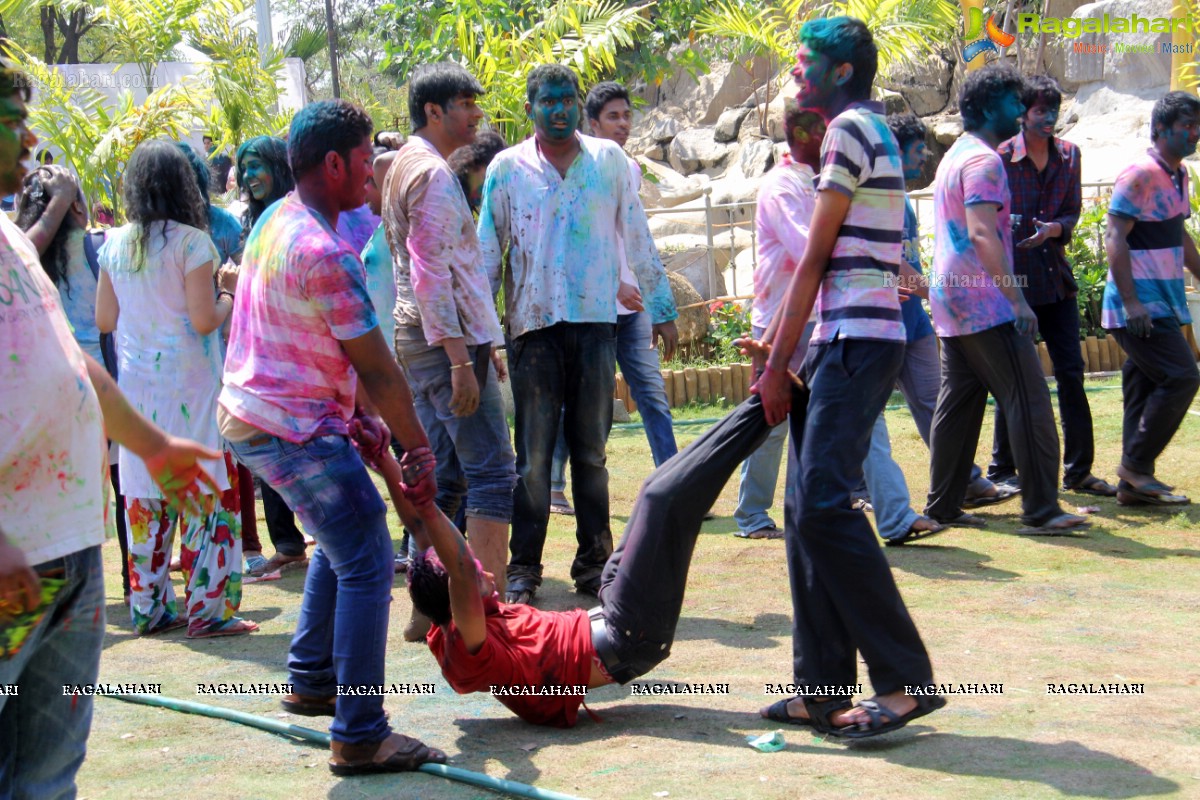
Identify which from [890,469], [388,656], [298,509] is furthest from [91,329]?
[890,469]

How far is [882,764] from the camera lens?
350 centimetres

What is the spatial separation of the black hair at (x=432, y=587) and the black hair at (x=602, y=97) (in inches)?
157

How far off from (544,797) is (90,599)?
1312mm

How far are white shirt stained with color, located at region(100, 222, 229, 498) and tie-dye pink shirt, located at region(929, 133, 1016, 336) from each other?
3571 millimetres

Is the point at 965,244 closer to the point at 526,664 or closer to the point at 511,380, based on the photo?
the point at 511,380

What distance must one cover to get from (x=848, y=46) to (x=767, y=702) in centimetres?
210

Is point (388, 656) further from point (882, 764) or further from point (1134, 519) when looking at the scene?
point (1134, 519)

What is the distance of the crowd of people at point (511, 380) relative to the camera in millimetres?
2799

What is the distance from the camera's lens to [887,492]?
6254mm

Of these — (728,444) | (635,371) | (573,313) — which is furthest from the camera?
(635,371)

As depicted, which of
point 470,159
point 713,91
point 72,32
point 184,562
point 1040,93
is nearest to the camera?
point 184,562

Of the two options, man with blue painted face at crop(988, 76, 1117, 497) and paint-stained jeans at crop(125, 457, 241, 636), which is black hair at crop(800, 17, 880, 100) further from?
man with blue painted face at crop(988, 76, 1117, 497)

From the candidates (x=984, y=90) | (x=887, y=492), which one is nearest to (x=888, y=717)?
(x=887, y=492)

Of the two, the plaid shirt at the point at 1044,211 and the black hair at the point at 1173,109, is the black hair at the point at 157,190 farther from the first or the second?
the black hair at the point at 1173,109
